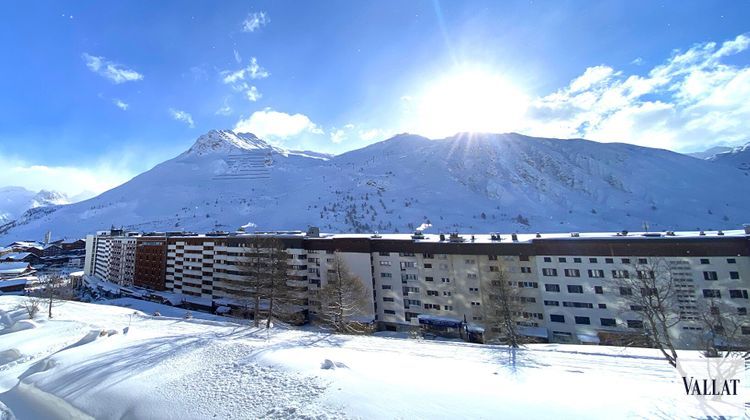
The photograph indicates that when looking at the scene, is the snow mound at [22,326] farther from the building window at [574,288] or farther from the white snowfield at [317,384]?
the building window at [574,288]

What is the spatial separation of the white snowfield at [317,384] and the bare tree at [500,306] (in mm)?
12894

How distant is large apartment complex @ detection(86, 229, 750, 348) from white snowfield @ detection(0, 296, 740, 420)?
21.0 metres

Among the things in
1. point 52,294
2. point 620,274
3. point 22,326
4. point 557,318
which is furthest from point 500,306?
point 52,294

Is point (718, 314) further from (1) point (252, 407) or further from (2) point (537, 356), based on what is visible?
(1) point (252, 407)

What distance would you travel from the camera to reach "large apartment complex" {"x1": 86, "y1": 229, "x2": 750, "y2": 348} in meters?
34.1

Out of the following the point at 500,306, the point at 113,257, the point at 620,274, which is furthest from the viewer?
the point at 113,257

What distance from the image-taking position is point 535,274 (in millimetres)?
41719

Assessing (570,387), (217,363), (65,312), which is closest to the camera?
(570,387)

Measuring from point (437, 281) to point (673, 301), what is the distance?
27.0 metres

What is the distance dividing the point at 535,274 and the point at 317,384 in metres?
38.1

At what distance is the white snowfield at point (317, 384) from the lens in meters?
10.4

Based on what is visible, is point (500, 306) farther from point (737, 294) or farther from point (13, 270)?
point (13, 270)

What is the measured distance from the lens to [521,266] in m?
42.8

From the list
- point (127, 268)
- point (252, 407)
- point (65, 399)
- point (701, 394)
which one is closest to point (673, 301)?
point (701, 394)
